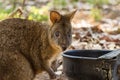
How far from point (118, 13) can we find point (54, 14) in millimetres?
8092

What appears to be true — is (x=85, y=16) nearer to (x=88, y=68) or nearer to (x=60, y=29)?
(x=60, y=29)

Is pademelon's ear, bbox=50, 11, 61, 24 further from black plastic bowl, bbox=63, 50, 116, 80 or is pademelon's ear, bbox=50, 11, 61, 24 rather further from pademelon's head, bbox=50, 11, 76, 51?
black plastic bowl, bbox=63, 50, 116, 80

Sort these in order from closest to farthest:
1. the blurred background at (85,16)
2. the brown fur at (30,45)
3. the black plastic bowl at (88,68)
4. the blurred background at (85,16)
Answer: the black plastic bowl at (88,68), the brown fur at (30,45), the blurred background at (85,16), the blurred background at (85,16)

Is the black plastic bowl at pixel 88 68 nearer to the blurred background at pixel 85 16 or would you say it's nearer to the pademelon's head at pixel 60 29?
the pademelon's head at pixel 60 29

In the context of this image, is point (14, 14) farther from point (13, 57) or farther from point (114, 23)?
point (114, 23)

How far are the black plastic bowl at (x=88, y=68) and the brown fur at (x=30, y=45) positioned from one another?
0.48 metres

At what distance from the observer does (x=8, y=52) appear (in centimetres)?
562

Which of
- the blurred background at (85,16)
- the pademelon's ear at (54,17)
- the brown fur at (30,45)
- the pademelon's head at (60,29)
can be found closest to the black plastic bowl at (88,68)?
the pademelon's head at (60,29)

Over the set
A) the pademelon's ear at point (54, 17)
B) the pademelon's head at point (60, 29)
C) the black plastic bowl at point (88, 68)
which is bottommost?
the black plastic bowl at point (88, 68)

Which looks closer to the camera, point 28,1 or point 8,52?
point 8,52

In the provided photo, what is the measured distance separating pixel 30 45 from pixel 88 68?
1262 mm

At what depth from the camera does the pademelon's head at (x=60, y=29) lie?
18.4 feet

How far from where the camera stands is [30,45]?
5.93 m

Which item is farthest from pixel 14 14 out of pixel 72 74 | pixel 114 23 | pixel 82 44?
pixel 114 23
